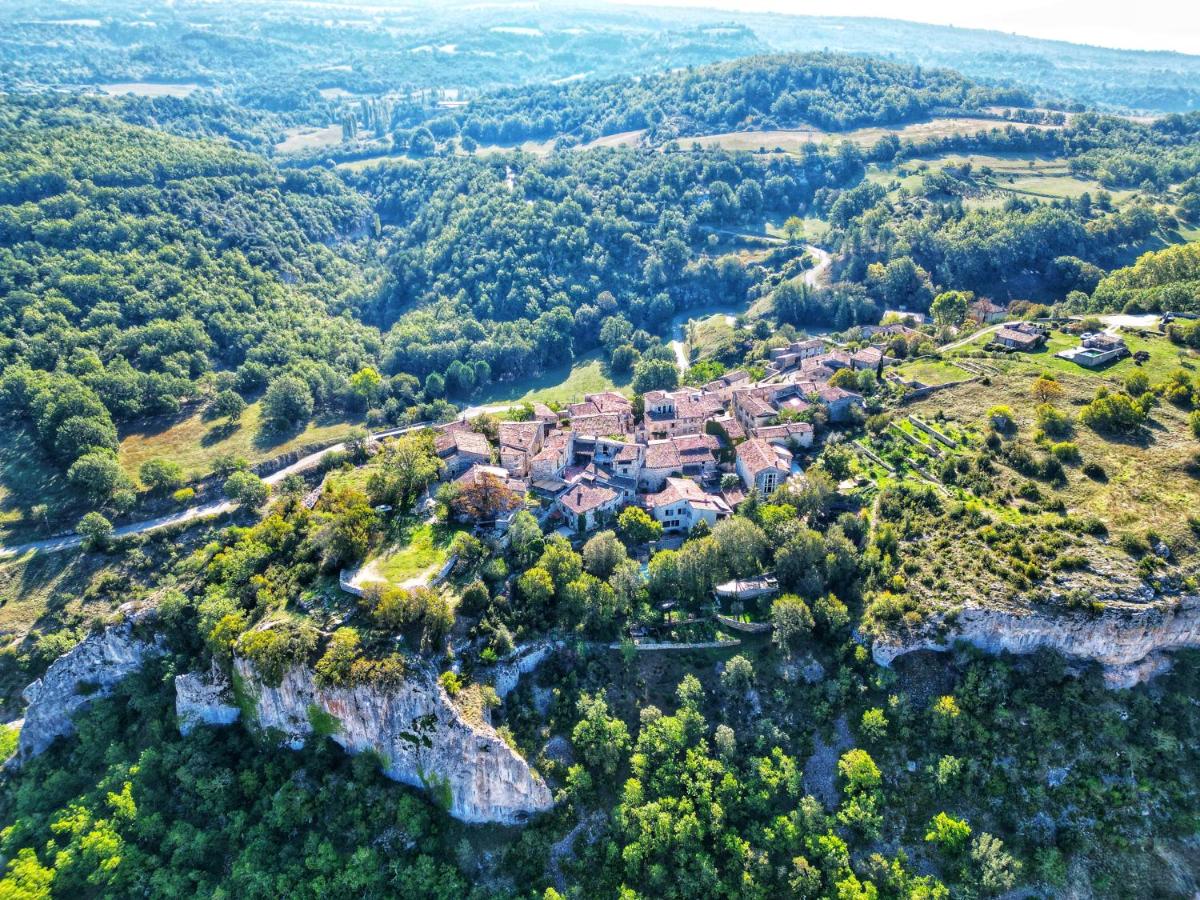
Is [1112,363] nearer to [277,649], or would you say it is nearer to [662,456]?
[662,456]

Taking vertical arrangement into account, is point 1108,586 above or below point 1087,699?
above

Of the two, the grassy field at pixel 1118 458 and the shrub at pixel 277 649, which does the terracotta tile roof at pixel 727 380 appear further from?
the shrub at pixel 277 649

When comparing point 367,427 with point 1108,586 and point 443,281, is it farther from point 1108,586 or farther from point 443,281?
point 1108,586

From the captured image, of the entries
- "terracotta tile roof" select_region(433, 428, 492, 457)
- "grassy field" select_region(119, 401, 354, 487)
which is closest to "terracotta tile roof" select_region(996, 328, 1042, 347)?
"terracotta tile roof" select_region(433, 428, 492, 457)

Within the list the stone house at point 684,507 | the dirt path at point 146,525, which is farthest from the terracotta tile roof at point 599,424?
the dirt path at point 146,525

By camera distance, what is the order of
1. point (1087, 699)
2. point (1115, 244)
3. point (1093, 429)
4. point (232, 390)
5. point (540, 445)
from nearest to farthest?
point (1087, 699) < point (1093, 429) < point (540, 445) < point (232, 390) < point (1115, 244)

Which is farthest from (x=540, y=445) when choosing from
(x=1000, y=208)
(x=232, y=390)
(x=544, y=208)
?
(x=1000, y=208)

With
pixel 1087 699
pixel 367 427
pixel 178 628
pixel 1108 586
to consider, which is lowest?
pixel 367 427
